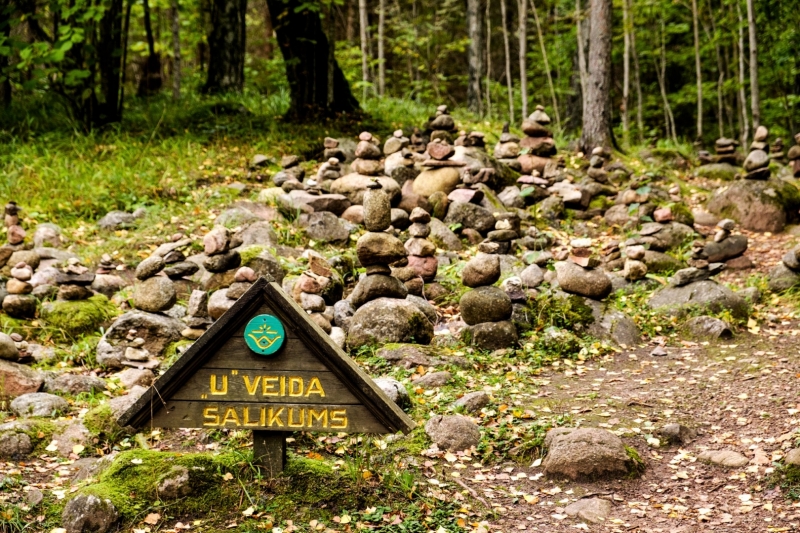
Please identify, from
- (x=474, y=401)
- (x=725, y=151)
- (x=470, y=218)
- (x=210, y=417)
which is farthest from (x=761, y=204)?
(x=210, y=417)

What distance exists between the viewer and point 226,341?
11.3 feet

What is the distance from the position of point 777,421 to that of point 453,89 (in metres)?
22.9

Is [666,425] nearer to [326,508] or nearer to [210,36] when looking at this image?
[326,508]

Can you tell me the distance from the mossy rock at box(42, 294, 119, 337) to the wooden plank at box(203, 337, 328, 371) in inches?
135

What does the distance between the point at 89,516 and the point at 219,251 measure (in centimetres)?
330

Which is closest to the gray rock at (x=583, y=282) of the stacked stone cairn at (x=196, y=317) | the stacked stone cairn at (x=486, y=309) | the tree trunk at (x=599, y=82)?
the stacked stone cairn at (x=486, y=309)

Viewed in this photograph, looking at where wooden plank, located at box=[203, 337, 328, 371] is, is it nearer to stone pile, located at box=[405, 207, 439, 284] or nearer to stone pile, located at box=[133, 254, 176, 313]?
stone pile, located at box=[133, 254, 176, 313]

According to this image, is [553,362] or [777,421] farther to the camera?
[553,362]

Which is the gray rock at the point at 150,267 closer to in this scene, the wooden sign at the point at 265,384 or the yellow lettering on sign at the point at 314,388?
the wooden sign at the point at 265,384

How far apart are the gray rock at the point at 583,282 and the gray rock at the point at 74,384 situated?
426 cm

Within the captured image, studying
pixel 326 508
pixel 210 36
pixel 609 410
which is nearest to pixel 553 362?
pixel 609 410

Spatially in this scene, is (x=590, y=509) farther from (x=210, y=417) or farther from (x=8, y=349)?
(x=8, y=349)

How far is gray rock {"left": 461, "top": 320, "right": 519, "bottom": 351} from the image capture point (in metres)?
6.21

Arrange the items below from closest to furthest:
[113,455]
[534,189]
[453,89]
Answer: [113,455] → [534,189] → [453,89]
